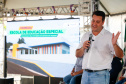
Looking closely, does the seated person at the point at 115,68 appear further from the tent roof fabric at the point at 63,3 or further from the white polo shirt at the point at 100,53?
the tent roof fabric at the point at 63,3

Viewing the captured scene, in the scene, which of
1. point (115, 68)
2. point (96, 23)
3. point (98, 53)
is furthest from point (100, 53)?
point (115, 68)

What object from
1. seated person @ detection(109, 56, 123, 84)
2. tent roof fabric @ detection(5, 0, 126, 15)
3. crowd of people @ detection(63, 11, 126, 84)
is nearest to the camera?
crowd of people @ detection(63, 11, 126, 84)

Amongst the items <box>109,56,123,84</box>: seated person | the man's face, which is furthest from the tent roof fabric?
the man's face

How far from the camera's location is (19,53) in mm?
6543

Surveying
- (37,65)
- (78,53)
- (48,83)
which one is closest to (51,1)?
(37,65)

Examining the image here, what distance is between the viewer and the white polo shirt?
1.94 m

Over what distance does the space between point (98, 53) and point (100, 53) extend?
18mm

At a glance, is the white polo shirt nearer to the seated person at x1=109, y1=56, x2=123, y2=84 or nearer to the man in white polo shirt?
the man in white polo shirt

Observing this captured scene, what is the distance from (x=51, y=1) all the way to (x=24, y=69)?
93.2 inches

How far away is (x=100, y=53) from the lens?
6.42ft

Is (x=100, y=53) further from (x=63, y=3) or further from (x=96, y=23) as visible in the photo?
(x=63, y=3)

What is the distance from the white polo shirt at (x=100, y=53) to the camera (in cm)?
194

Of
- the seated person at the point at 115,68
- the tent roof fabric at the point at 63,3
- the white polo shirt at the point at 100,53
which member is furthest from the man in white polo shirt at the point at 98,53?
the tent roof fabric at the point at 63,3

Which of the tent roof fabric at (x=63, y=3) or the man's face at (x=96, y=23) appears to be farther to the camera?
the tent roof fabric at (x=63, y=3)
